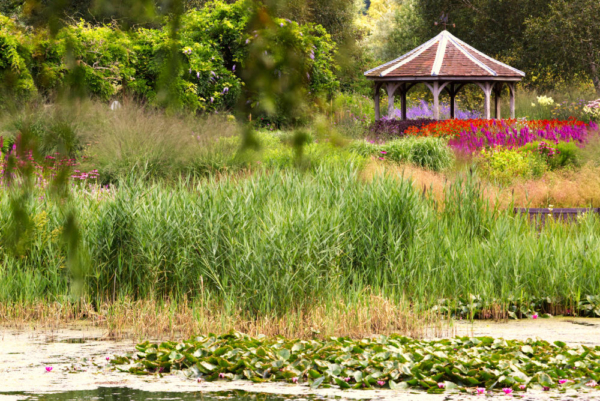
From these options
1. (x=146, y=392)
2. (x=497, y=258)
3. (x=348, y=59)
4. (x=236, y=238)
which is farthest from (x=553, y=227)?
(x=348, y=59)

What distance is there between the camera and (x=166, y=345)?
5109 millimetres

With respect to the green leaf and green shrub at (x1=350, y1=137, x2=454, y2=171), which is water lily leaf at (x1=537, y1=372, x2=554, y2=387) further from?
green shrub at (x1=350, y1=137, x2=454, y2=171)

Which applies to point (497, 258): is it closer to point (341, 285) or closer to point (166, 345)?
point (341, 285)

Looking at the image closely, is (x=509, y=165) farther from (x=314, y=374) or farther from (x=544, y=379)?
(x=314, y=374)

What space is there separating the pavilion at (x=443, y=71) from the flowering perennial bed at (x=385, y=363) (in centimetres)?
1564

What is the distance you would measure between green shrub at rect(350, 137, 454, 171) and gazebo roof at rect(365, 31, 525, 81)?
6.39 meters

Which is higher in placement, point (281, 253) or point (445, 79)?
point (445, 79)

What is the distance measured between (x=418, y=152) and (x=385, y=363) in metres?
9.54

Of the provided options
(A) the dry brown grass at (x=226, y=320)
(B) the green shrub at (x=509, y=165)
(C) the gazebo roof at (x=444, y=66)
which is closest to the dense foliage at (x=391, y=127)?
(C) the gazebo roof at (x=444, y=66)

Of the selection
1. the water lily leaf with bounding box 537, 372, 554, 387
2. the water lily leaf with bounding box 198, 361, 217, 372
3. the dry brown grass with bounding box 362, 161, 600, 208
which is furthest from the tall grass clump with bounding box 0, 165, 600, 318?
the dry brown grass with bounding box 362, 161, 600, 208

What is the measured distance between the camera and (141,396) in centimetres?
425

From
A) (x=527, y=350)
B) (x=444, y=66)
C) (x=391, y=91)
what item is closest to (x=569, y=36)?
(x=444, y=66)

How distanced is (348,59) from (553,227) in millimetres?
6809

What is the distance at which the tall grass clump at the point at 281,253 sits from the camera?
624 cm
